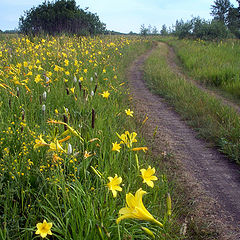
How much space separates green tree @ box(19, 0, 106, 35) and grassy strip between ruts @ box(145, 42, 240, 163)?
26.0 ft

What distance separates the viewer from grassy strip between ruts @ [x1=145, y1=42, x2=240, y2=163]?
3467 millimetres

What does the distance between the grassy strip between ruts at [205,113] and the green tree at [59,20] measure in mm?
7925

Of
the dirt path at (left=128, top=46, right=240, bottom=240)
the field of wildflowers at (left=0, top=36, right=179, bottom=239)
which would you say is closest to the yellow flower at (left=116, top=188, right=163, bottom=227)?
the field of wildflowers at (left=0, top=36, right=179, bottom=239)

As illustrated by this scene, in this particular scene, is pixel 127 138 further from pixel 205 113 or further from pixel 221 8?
pixel 221 8

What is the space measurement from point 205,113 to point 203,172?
6.27 ft

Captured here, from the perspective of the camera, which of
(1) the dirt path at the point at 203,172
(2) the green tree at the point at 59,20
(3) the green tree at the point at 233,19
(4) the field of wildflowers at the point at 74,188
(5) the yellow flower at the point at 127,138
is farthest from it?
(3) the green tree at the point at 233,19

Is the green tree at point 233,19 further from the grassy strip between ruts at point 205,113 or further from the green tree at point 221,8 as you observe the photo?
the grassy strip between ruts at point 205,113

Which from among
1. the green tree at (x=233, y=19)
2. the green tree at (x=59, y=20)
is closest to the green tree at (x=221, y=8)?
the green tree at (x=233, y=19)

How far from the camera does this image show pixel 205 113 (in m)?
4.50

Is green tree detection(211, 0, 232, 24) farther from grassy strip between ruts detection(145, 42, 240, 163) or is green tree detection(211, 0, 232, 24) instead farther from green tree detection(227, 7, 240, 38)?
grassy strip between ruts detection(145, 42, 240, 163)

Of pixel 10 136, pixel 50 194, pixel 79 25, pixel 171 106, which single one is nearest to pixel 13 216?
pixel 50 194

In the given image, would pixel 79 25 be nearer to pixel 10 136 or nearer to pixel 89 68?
pixel 89 68

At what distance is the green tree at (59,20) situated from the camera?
42.3 ft

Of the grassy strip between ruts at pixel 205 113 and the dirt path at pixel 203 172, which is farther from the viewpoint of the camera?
the grassy strip between ruts at pixel 205 113
